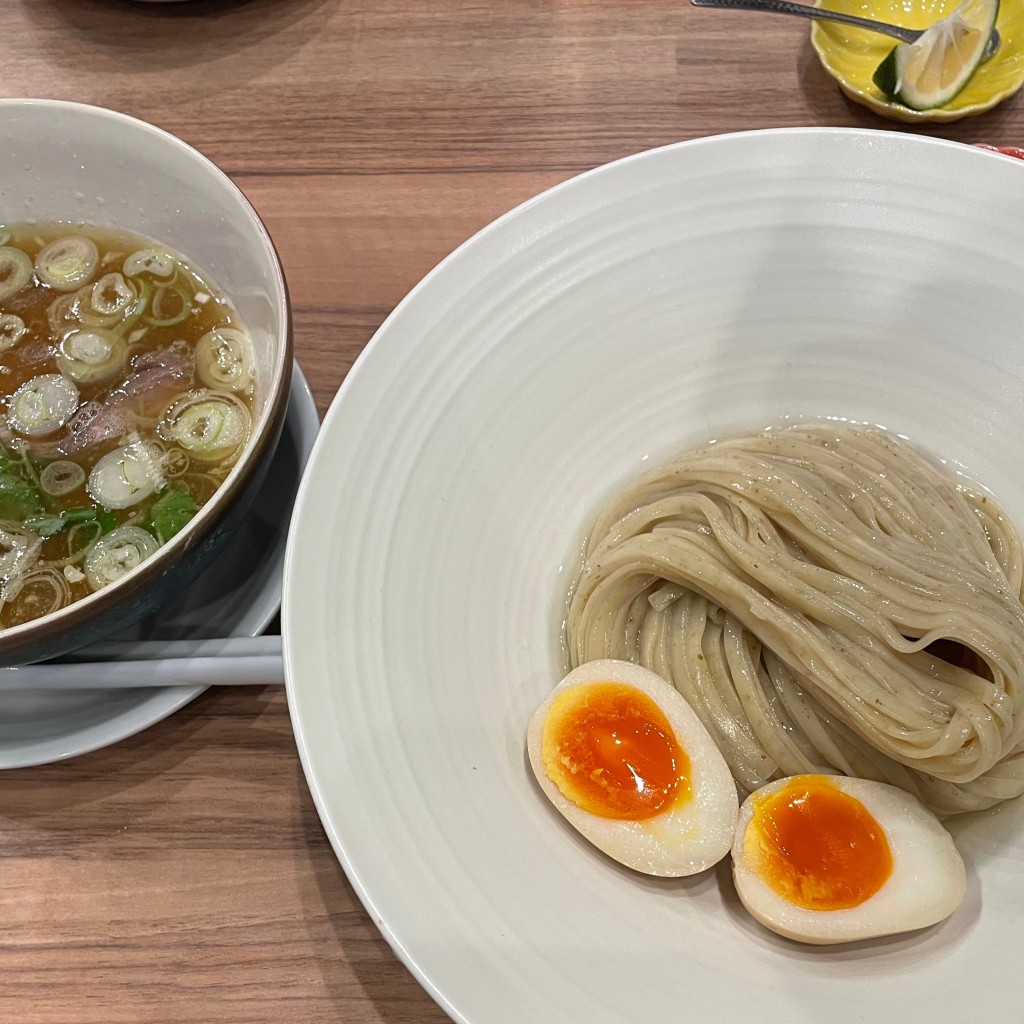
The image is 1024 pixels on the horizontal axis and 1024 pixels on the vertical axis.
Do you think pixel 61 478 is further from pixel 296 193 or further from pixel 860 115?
pixel 860 115

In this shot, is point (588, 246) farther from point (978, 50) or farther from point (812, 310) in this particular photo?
point (978, 50)

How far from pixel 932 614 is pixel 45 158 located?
216 centimetres

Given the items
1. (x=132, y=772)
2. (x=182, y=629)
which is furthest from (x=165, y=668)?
(x=132, y=772)

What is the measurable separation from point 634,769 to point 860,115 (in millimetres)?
2044

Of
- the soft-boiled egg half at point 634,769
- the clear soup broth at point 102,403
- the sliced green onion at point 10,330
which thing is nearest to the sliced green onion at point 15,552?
the clear soup broth at point 102,403

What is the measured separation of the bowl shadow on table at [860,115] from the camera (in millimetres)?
2420

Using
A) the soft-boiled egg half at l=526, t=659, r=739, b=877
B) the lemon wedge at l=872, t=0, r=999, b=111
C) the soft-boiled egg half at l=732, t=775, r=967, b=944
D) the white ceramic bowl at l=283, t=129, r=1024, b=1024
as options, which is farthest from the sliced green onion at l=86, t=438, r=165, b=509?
the lemon wedge at l=872, t=0, r=999, b=111

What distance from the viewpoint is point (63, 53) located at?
107 inches

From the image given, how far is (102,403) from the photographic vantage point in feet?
6.16

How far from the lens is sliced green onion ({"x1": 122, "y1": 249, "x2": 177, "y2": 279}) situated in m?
2.01

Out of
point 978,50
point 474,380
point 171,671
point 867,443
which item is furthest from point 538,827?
point 978,50

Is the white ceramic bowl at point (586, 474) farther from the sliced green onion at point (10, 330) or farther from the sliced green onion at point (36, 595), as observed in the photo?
the sliced green onion at point (10, 330)

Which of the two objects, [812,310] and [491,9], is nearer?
[812,310]

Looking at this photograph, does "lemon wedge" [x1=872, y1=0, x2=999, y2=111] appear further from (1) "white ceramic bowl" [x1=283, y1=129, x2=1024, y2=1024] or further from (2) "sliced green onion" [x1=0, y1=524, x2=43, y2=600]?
(2) "sliced green onion" [x1=0, y1=524, x2=43, y2=600]
